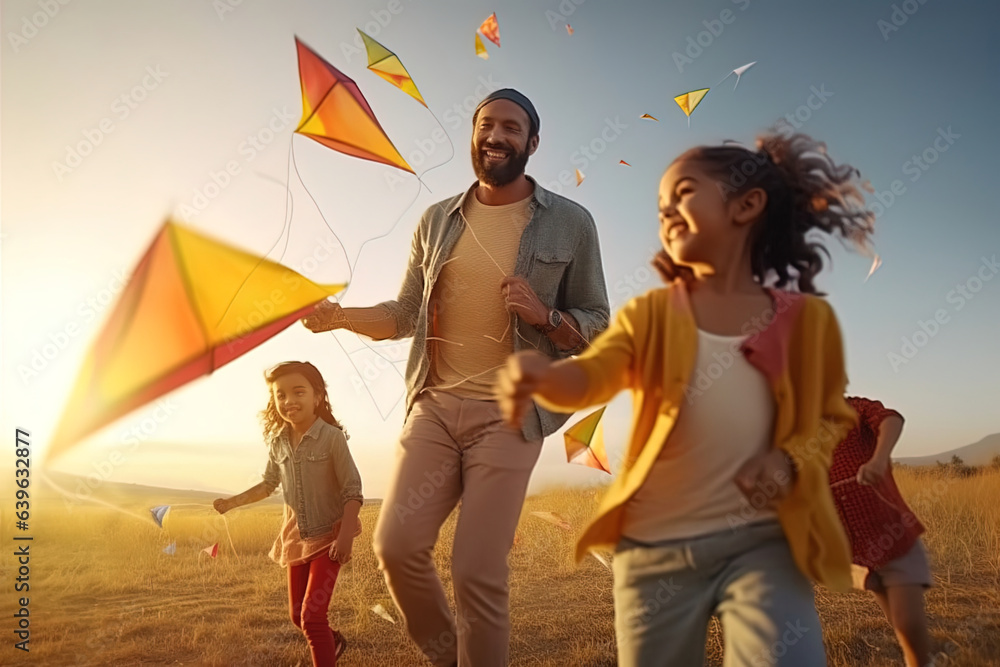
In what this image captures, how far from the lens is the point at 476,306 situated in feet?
9.84

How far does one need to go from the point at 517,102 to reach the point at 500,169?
32 cm

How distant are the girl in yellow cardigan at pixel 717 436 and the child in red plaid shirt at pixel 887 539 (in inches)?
53.3

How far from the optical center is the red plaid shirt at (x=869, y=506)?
3092 mm

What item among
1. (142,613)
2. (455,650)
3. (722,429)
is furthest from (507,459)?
(142,613)

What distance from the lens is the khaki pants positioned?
2.71m

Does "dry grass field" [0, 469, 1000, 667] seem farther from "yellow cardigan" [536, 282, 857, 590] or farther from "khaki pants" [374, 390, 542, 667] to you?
"yellow cardigan" [536, 282, 857, 590]

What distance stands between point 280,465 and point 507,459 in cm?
228

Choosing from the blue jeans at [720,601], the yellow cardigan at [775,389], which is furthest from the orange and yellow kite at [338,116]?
the blue jeans at [720,601]

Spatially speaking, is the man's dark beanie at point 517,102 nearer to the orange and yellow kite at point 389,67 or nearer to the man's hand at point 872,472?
the orange and yellow kite at point 389,67

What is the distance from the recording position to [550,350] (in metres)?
3.00

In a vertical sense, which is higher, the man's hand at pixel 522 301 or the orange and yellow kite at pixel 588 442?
the man's hand at pixel 522 301

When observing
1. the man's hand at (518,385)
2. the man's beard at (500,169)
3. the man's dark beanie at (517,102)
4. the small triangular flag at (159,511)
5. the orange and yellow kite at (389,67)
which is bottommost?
the small triangular flag at (159,511)

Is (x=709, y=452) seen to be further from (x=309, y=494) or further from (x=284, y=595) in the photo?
(x=284, y=595)

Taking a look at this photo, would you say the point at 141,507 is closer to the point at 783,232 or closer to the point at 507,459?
the point at 507,459
